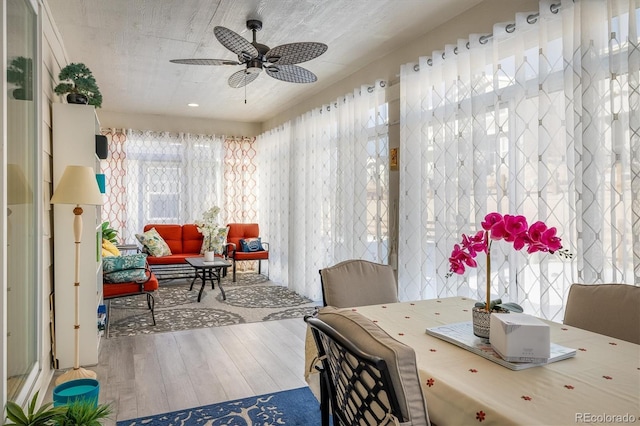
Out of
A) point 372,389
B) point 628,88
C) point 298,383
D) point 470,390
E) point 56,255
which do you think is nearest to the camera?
point 372,389

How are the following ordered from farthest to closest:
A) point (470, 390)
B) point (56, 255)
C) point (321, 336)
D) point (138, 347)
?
point (138, 347), point (56, 255), point (321, 336), point (470, 390)

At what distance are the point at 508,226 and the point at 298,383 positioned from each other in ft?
6.52

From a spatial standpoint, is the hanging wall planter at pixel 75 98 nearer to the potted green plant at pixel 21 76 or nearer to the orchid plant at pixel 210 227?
the potted green plant at pixel 21 76

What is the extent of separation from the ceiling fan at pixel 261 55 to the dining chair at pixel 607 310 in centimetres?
210

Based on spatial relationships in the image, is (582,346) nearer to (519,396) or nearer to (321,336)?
(519,396)

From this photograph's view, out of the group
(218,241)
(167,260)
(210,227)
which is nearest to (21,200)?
(210,227)

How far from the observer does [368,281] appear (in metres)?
2.50

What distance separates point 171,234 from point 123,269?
292 cm

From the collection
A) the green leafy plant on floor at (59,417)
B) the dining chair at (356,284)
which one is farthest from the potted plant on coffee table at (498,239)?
the green leafy plant on floor at (59,417)

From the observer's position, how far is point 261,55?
10.0 ft

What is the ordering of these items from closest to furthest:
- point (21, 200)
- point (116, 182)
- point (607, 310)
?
point (607, 310) → point (21, 200) → point (116, 182)

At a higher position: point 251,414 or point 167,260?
point 167,260

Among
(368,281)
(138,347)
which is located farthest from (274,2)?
(138,347)

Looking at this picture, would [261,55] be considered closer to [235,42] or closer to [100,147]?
[235,42]
